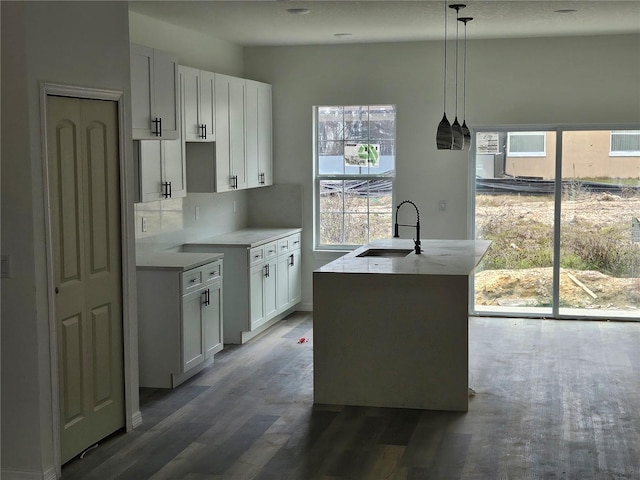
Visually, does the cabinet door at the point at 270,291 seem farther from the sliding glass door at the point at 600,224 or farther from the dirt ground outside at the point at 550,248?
the sliding glass door at the point at 600,224

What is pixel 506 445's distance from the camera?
4.69m

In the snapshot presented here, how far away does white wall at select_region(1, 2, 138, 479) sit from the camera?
156 inches

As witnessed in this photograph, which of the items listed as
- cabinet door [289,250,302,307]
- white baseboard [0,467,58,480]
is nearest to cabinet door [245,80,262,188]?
cabinet door [289,250,302,307]

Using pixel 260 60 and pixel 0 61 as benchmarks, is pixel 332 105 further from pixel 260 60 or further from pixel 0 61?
pixel 0 61

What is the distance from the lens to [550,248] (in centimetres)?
838

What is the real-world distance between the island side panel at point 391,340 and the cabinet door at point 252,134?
2846mm

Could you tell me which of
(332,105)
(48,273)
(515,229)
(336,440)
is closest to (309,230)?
(332,105)

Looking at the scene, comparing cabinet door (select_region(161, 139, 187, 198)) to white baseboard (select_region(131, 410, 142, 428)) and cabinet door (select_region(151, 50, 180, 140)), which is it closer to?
cabinet door (select_region(151, 50, 180, 140))

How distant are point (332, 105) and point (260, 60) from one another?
2.87 ft

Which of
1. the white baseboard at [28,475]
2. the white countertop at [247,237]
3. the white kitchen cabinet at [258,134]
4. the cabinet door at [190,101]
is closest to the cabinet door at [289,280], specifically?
the white countertop at [247,237]

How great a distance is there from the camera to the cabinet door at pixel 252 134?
26.4 feet

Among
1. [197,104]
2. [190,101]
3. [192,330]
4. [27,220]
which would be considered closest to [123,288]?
[27,220]

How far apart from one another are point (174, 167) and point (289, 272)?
2309 mm

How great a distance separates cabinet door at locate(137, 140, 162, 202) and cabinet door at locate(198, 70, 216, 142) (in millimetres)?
889
